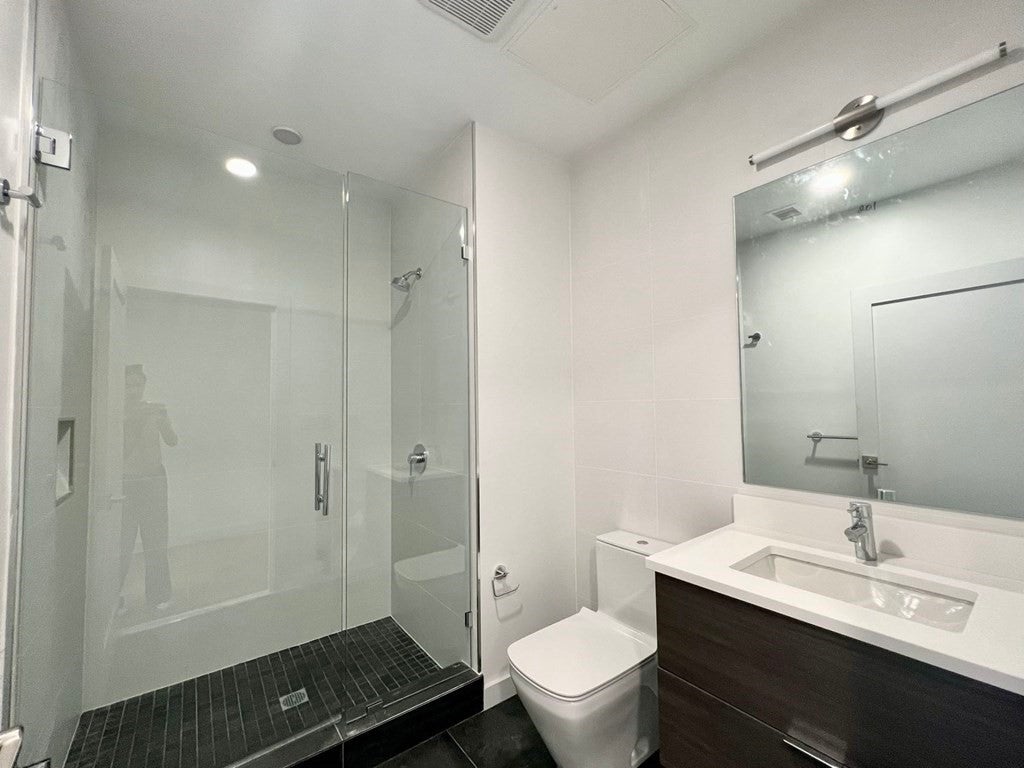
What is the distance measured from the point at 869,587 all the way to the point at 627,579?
0.75 meters

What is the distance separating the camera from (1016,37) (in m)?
1.02

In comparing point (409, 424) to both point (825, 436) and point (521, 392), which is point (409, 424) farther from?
point (825, 436)

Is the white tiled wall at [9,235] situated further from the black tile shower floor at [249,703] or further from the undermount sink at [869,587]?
the undermount sink at [869,587]

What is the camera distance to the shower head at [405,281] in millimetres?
2064

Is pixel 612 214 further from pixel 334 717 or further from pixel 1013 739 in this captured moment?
pixel 334 717

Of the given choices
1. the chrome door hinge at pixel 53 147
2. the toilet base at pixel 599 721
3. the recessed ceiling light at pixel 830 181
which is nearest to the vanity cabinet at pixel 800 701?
the toilet base at pixel 599 721

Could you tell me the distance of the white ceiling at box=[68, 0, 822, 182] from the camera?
1360mm

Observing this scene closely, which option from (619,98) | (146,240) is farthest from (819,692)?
(146,240)

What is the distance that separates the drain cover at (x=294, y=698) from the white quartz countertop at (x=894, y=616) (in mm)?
1531

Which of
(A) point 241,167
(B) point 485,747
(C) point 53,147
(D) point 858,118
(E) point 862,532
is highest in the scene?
(A) point 241,167

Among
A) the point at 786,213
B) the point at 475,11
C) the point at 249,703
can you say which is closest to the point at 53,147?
the point at 475,11

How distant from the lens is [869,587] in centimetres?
113

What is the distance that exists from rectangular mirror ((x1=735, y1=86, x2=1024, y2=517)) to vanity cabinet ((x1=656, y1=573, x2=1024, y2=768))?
57 centimetres

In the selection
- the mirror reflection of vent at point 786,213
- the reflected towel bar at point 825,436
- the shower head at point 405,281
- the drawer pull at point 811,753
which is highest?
the mirror reflection of vent at point 786,213
